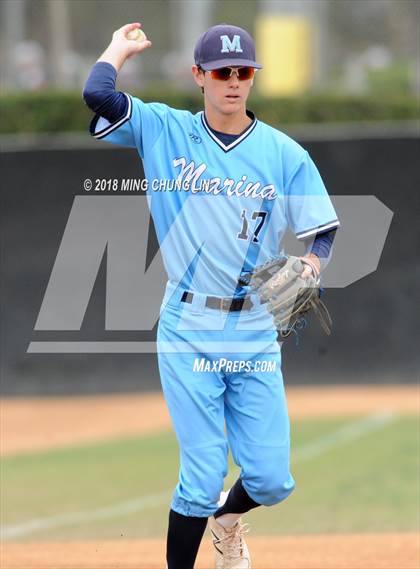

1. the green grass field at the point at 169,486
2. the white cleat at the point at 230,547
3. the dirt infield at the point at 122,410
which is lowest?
the dirt infield at the point at 122,410

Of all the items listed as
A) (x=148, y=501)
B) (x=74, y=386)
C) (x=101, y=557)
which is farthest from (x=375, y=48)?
(x=101, y=557)

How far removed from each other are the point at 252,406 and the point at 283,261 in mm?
637

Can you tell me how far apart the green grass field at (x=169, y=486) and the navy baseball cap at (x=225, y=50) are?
149 inches

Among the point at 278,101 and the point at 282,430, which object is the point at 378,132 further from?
the point at 282,430

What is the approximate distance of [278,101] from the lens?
18.4 m

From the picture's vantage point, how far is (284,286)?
5.05 m

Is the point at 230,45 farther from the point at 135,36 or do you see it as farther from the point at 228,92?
the point at 135,36

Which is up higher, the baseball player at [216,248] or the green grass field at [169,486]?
the baseball player at [216,248]

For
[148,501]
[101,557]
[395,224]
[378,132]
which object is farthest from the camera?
[378,132]

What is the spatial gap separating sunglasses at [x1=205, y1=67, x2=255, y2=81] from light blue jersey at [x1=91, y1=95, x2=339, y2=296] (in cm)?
24

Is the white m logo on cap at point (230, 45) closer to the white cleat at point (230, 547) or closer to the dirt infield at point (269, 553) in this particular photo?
the white cleat at point (230, 547)

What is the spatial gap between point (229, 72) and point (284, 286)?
935mm

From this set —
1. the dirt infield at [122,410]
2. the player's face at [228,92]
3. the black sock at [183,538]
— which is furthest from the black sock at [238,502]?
the dirt infield at [122,410]

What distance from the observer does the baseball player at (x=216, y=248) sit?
5.05 metres
